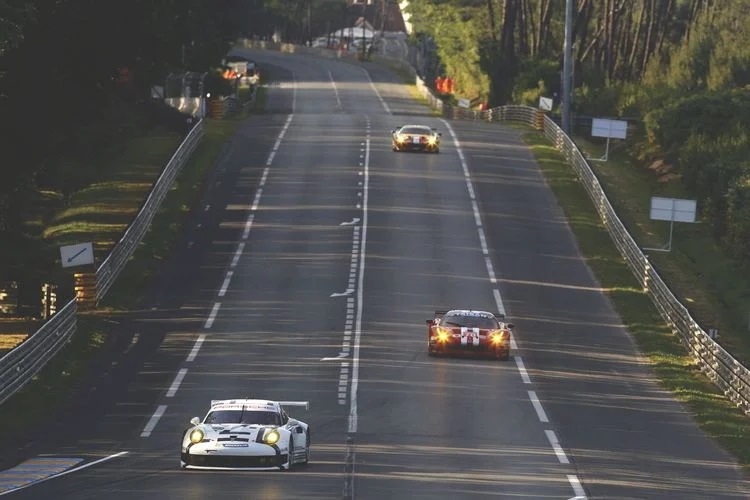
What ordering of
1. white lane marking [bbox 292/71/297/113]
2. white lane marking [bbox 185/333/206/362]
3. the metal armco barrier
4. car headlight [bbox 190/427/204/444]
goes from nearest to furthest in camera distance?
car headlight [bbox 190/427/204/444]
the metal armco barrier
white lane marking [bbox 185/333/206/362]
white lane marking [bbox 292/71/297/113]

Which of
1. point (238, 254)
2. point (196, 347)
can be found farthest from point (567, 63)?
point (196, 347)

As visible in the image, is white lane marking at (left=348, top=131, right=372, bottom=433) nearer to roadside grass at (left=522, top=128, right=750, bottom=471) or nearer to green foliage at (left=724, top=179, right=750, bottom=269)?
roadside grass at (left=522, top=128, right=750, bottom=471)

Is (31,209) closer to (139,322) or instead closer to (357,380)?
(139,322)

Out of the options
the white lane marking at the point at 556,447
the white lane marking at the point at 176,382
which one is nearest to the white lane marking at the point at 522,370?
the white lane marking at the point at 556,447

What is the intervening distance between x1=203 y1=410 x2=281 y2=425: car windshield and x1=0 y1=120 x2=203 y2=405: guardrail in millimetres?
9538

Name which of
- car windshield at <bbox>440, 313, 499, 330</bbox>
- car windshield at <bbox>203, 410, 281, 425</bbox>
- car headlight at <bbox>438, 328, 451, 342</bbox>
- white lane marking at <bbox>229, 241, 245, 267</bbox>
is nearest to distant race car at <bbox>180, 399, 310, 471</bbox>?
car windshield at <bbox>203, 410, 281, 425</bbox>

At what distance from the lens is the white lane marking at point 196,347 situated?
41812mm

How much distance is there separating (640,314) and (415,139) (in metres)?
32.2

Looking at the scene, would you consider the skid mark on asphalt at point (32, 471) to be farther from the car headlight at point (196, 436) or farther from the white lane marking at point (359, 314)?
the white lane marking at point (359, 314)

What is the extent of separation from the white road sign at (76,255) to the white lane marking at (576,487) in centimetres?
2236

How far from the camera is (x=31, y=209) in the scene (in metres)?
70.2

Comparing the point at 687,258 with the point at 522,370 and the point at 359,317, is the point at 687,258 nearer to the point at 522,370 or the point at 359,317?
the point at 359,317

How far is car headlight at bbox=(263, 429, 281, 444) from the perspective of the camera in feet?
87.6

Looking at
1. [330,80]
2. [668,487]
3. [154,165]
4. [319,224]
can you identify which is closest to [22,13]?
[668,487]
